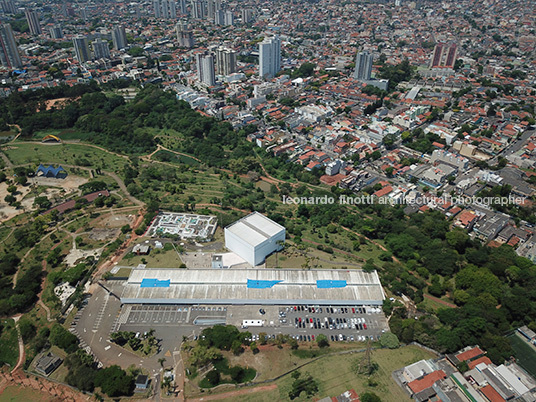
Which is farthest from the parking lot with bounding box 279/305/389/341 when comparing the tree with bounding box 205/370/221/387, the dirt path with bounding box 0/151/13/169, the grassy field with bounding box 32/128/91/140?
the grassy field with bounding box 32/128/91/140

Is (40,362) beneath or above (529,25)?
beneath

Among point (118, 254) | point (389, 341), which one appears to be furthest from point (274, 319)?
point (118, 254)

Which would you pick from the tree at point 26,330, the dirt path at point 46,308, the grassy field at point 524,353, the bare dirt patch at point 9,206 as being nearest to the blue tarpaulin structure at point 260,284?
the dirt path at point 46,308

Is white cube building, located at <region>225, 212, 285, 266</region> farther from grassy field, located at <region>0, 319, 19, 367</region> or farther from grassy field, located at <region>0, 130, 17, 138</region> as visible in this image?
grassy field, located at <region>0, 130, 17, 138</region>

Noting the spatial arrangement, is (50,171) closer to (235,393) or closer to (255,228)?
(255,228)

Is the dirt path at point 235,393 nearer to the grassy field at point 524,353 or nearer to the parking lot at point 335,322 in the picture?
the parking lot at point 335,322

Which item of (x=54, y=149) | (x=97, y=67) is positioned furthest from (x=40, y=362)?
(x=97, y=67)

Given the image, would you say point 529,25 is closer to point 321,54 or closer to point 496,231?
point 321,54
